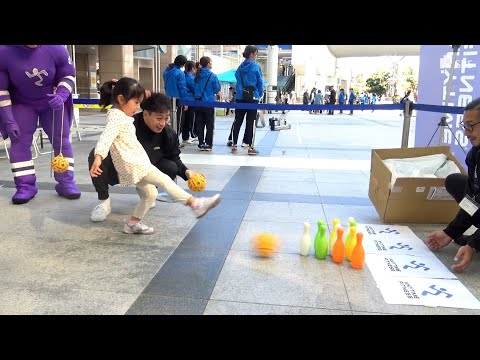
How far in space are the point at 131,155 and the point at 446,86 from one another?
4.45 m

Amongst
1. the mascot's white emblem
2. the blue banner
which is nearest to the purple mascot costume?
the mascot's white emblem

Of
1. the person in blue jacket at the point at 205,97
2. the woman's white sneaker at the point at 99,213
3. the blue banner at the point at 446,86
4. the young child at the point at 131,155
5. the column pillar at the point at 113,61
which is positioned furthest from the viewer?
the column pillar at the point at 113,61

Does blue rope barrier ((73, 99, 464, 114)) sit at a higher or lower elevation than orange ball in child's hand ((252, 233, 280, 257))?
higher

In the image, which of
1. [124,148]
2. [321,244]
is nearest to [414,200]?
[321,244]

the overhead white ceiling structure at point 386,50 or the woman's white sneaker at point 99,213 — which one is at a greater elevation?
the overhead white ceiling structure at point 386,50

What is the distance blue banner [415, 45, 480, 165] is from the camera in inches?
211

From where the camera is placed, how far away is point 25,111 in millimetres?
4512

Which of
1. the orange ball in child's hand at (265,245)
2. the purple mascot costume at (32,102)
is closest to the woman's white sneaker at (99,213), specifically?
the purple mascot costume at (32,102)

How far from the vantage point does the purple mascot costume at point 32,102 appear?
14.1 feet

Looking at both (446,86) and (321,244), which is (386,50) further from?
(321,244)

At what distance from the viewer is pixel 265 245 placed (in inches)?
128

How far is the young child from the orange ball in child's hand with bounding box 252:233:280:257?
0.44m

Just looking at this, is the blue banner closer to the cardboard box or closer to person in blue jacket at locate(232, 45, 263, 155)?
the cardboard box

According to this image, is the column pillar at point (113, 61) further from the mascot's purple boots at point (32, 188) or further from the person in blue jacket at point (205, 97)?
the mascot's purple boots at point (32, 188)
